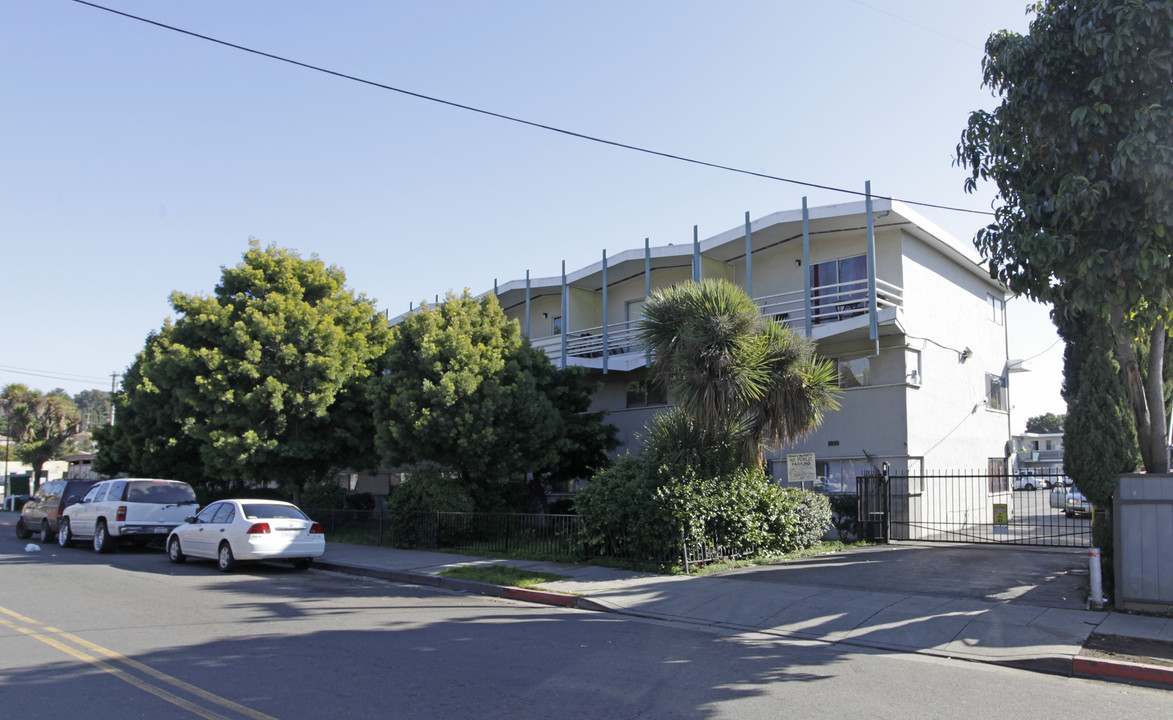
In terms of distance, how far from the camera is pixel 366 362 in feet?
84.5

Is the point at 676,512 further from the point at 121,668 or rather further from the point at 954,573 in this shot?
the point at 121,668

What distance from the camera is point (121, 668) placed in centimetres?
717

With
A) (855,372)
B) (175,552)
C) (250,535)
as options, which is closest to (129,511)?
(175,552)

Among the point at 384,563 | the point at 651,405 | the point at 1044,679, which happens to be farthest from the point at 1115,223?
the point at 651,405

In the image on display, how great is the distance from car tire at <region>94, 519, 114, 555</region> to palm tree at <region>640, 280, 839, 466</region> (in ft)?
43.4

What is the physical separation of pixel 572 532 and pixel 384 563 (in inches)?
150

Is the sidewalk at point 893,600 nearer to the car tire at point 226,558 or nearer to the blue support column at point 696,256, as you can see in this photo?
the car tire at point 226,558

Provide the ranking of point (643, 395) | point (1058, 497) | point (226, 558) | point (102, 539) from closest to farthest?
1. point (226, 558)
2. point (1058, 497)
3. point (102, 539)
4. point (643, 395)

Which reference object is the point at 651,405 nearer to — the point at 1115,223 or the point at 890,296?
the point at 890,296

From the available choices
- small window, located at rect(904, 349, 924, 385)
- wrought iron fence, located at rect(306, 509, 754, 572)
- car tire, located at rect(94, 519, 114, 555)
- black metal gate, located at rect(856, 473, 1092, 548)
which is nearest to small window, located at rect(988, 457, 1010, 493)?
black metal gate, located at rect(856, 473, 1092, 548)

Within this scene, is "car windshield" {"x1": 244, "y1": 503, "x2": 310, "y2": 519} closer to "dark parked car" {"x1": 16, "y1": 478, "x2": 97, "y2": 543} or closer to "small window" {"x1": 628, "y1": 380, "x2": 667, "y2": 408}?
"dark parked car" {"x1": 16, "y1": 478, "x2": 97, "y2": 543}

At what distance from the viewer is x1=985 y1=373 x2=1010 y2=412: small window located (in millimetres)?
24359

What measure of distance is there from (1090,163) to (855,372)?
36.6ft

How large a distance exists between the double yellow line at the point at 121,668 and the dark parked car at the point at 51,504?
12.8m
